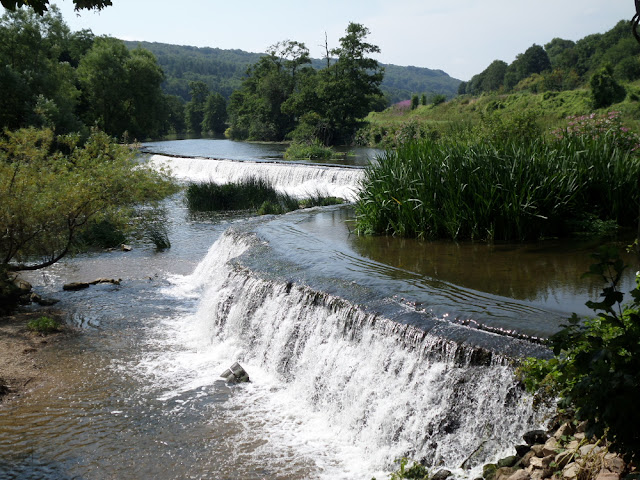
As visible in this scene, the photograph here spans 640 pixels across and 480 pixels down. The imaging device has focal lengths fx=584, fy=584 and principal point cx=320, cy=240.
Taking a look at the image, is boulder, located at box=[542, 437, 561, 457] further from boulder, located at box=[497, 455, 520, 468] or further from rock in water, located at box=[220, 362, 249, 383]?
rock in water, located at box=[220, 362, 249, 383]

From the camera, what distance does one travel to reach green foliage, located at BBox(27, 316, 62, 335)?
8.57 m

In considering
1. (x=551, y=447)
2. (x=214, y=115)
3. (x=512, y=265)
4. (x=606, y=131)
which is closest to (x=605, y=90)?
(x=606, y=131)

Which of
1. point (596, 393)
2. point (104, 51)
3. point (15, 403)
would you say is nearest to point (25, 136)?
point (15, 403)

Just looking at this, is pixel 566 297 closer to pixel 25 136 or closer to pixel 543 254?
pixel 543 254

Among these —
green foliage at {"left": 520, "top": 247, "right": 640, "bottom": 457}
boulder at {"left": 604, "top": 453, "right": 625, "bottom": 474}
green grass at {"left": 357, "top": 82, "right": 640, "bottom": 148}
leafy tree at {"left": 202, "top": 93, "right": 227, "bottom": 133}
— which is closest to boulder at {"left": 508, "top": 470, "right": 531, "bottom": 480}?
boulder at {"left": 604, "top": 453, "right": 625, "bottom": 474}

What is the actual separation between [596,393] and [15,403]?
6.07m

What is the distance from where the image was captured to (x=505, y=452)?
15.2ft

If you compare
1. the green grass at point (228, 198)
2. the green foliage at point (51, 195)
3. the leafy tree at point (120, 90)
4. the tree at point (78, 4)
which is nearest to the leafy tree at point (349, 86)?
the leafy tree at point (120, 90)

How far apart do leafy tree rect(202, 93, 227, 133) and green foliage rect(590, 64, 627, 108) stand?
6264 centimetres

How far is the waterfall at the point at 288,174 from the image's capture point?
19812 millimetres

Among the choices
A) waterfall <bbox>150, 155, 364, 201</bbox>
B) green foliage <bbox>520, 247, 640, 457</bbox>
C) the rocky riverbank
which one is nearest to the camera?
green foliage <bbox>520, 247, 640, 457</bbox>

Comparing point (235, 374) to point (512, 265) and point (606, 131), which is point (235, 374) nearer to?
point (512, 265)

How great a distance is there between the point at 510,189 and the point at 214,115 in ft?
275

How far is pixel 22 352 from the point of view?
784 centimetres
